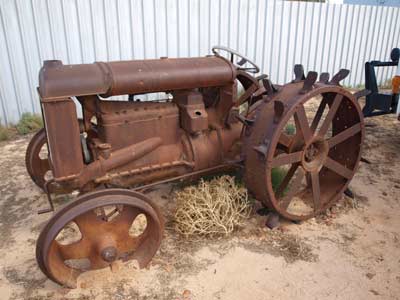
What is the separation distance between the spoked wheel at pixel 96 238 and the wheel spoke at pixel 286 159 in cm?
90

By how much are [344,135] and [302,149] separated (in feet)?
1.36

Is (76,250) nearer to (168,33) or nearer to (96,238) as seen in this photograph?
(96,238)

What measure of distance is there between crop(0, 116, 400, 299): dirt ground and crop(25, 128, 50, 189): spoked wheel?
0.73ft

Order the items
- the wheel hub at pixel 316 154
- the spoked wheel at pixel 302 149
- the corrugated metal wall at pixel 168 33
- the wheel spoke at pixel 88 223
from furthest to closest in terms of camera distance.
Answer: the corrugated metal wall at pixel 168 33
the wheel hub at pixel 316 154
the spoked wheel at pixel 302 149
the wheel spoke at pixel 88 223

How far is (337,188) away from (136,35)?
3931 millimetres

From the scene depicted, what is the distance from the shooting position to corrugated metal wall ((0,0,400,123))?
513 cm

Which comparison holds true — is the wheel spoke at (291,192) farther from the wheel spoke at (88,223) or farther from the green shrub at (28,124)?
A: the green shrub at (28,124)

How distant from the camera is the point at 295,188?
110 inches

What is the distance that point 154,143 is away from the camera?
272 cm

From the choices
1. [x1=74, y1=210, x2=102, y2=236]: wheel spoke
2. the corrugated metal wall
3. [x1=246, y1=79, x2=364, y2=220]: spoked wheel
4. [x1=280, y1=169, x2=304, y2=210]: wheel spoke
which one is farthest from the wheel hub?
the corrugated metal wall

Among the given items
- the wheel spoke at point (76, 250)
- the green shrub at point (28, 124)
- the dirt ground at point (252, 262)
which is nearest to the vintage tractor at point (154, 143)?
the wheel spoke at point (76, 250)

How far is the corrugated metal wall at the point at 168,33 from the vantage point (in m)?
5.13

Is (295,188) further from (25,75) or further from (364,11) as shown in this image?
(364,11)

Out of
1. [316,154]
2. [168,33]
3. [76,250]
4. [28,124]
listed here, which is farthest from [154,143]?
[168,33]
